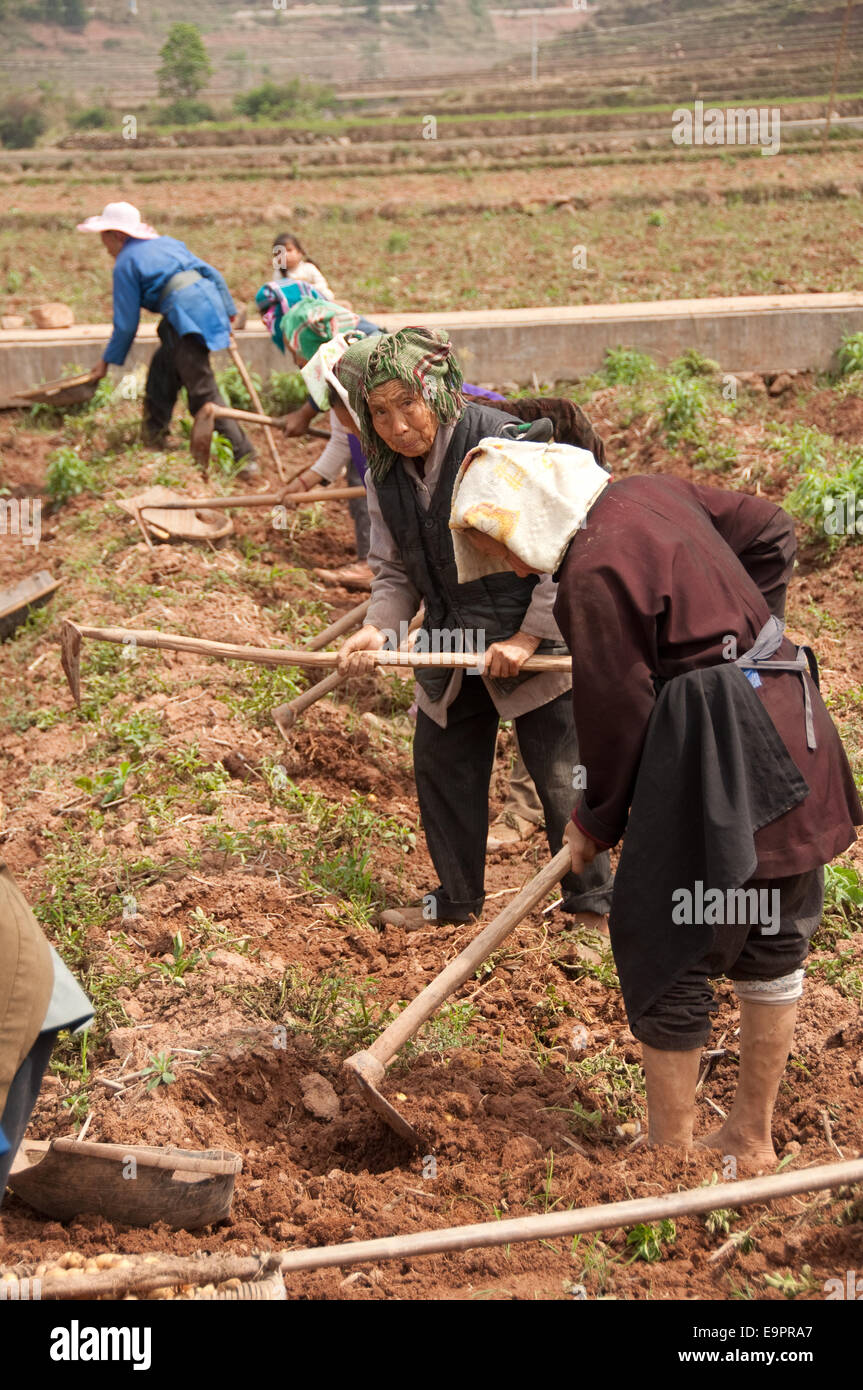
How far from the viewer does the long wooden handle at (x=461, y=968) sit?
9.77 ft

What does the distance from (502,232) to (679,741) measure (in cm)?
1388

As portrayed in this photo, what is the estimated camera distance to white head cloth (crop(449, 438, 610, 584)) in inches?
98.1

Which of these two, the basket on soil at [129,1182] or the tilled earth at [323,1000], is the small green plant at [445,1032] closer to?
the tilled earth at [323,1000]

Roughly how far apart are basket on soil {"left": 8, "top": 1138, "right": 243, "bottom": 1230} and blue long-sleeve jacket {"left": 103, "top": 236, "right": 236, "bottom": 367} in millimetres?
5260

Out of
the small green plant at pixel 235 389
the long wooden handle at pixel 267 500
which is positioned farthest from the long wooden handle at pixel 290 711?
the small green plant at pixel 235 389

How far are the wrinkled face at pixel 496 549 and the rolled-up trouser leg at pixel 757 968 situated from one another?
2.55 ft

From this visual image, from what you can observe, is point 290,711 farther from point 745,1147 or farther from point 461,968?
point 745,1147

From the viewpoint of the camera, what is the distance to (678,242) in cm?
1324

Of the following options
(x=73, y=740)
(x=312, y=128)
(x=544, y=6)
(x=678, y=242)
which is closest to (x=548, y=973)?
(x=73, y=740)

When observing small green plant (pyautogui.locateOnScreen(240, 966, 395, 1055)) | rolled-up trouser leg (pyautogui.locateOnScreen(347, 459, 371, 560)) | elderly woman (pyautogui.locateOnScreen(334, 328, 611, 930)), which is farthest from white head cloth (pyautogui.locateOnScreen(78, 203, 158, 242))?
small green plant (pyautogui.locateOnScreen(240, 966, 395, 1055))

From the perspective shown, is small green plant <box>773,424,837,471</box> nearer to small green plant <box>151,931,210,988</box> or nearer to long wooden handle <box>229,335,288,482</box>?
long wooden handle <box>229,335,288,482</box>

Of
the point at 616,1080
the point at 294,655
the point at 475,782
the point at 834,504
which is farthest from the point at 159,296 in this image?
the point at 616,1080
